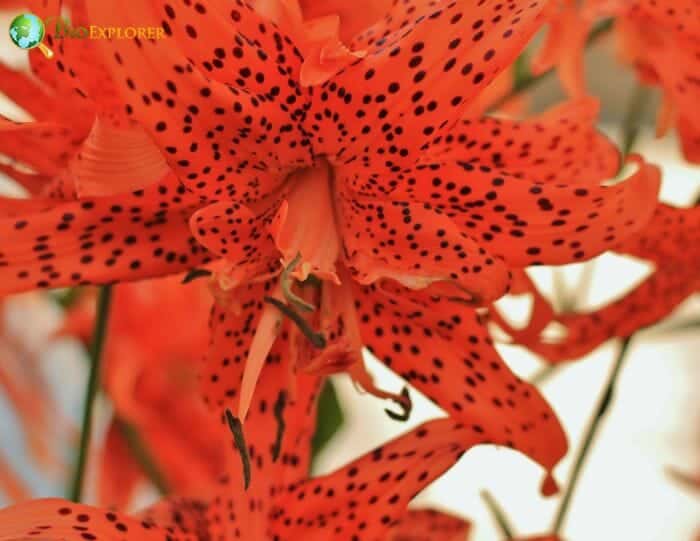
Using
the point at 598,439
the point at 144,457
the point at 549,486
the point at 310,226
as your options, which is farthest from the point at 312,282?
the point at 598,439

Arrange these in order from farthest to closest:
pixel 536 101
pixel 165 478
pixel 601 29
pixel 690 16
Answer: pixel 536 101, pixel 165 478, pixel 601 29, pixel 690 16

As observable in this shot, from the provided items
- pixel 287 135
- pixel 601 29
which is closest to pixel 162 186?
pixel 287 135

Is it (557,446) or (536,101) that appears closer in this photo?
(557,446)

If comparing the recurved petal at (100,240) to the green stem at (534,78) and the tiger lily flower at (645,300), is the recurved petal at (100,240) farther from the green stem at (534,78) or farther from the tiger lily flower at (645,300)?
the green stem at (534,78)

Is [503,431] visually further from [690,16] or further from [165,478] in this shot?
[165,478]

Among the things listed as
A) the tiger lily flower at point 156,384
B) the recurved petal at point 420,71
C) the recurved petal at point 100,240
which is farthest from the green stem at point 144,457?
the recurved petal at point 420,71
